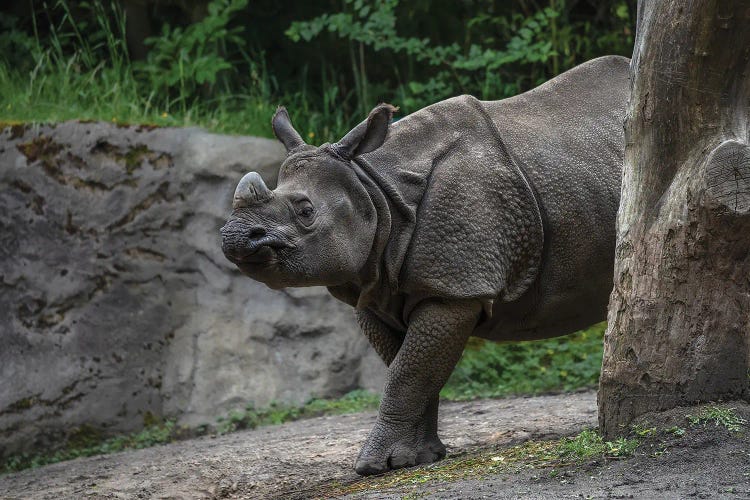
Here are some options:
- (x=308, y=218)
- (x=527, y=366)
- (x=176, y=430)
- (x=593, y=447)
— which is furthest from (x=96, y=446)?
(x=593, y=447)

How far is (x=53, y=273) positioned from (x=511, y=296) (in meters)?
4.18

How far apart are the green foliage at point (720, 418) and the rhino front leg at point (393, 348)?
1.44 meters

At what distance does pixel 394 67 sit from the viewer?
10086 mm

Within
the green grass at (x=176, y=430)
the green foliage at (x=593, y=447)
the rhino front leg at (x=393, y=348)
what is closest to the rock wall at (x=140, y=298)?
the green grass at (x=176, y=430)

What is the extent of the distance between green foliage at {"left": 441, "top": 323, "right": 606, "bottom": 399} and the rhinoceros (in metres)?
2.44

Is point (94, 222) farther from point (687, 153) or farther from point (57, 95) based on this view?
point (687, 153)

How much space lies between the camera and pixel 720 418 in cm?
449

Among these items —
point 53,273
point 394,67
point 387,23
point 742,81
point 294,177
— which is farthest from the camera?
point 394,67

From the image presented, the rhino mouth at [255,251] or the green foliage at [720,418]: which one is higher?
the rhino mouth at [255,251]

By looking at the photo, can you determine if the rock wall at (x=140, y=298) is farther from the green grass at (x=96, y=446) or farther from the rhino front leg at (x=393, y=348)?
the rhino front leg at (x=393, y=348)

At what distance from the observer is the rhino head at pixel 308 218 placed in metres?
4.97

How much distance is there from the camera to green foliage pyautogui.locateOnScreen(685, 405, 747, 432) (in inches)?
176

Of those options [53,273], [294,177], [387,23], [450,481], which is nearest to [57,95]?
[53,273]

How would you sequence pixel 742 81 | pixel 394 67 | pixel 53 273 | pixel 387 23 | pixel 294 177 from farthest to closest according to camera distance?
pixel 394 67 → pixel 387 23 → pixel 53 273 → pixel 294 177 → pixel 742 81
